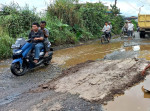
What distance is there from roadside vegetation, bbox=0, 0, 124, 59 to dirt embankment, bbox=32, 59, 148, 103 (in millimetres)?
5147

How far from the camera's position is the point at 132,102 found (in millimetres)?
3709

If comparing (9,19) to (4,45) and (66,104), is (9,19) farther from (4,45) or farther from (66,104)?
(66,104)

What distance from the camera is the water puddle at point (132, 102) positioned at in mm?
3455

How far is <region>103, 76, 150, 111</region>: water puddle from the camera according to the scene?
3.46 metres

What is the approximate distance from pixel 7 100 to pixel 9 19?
27.6ft

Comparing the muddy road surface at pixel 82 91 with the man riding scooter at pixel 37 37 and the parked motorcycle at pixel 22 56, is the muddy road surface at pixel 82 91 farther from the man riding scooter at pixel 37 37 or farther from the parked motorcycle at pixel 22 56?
the man riding scooter at pixel 37 37

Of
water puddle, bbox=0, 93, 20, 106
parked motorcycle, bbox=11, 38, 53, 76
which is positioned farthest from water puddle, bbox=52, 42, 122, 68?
water puddle, bbox=0, 93, 20, 106

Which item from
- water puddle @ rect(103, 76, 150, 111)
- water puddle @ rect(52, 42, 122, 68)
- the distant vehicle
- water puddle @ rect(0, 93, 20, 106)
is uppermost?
the distant vehicle

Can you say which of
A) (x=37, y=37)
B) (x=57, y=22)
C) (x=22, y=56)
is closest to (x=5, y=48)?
(x=37, y=37)

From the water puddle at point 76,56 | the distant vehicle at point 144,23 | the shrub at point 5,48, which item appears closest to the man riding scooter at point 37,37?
the water puddle at point 76,56

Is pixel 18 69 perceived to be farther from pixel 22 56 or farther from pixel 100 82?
pixel 100 82

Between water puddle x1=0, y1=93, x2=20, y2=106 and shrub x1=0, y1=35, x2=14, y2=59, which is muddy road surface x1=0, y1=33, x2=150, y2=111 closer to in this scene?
water puddle x1=0, y1=93, x2=20, y2=106

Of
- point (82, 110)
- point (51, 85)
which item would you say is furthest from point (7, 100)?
point (82, 110)

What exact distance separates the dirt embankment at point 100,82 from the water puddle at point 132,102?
147mm
